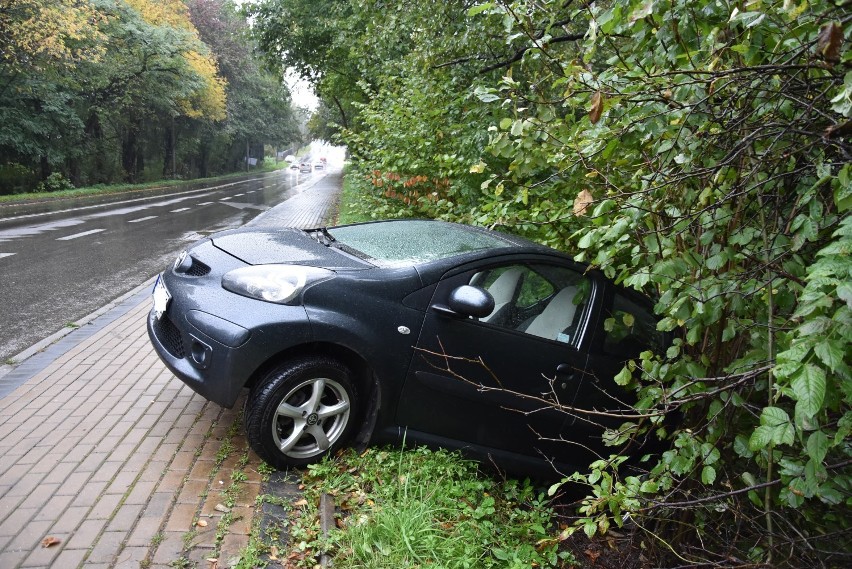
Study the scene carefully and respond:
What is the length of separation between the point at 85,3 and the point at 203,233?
1489 centimetres

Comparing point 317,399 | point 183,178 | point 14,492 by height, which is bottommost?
point 183,178

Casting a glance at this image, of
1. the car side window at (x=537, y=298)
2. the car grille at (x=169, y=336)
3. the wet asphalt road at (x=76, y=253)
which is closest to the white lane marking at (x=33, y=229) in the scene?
the wet asphalt road at (x=76, y=253)

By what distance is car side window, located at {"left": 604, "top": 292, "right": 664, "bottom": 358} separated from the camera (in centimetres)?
419

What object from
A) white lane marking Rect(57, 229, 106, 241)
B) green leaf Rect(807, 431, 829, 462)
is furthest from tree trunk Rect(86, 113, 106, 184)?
green leaf Rect(807, 431, 829, 462)

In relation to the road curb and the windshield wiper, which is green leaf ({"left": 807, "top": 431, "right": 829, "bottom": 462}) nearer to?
the windshield wiper

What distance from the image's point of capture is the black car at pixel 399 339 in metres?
3.54

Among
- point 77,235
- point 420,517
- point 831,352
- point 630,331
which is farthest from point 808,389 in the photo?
point 77,235

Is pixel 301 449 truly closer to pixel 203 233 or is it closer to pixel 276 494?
pixel 276 494

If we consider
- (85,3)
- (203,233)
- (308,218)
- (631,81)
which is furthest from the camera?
(85,3)

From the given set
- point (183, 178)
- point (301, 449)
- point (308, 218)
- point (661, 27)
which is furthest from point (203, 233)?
point (183, 178)

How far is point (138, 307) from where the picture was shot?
7559 millimetres

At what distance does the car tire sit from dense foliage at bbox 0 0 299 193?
75.7ft

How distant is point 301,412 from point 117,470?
106cm

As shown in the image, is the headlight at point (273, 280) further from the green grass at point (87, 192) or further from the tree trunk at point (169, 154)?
the tree trunk at point (169, 154)
